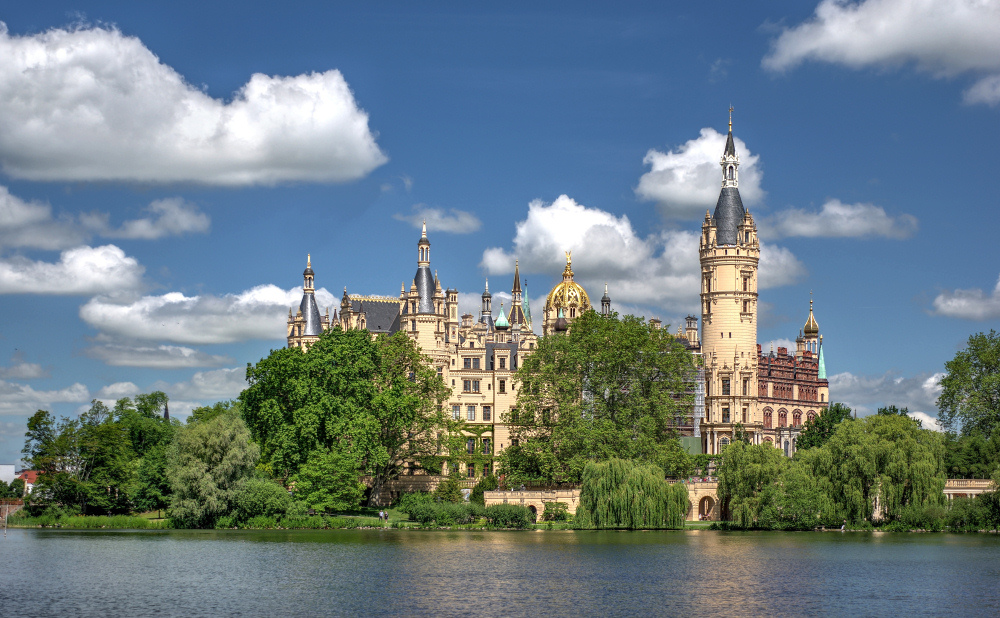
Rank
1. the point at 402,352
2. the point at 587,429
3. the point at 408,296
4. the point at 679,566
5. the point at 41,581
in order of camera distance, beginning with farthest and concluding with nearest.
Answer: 1. the point at 408,296
2. the point at 402,352
3. the point at 587,429
4. the point at 679,566
5. the point at 41,581

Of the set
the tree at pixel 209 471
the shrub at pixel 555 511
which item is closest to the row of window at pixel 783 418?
the shrub at pixel 555 511

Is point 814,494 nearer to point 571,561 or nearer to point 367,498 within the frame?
point 571,561

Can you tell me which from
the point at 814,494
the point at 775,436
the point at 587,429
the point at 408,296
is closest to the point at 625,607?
the point at 814,494

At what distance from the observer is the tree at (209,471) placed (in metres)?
72.6

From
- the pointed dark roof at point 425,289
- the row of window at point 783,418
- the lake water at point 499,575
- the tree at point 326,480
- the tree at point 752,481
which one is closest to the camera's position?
the lake water at point 499,575

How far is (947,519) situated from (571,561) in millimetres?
28499

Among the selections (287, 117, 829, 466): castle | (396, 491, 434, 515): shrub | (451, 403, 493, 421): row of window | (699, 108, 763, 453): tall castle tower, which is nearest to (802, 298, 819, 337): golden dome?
(287, 117, 829, 466): castle

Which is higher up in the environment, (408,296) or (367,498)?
(408,296)

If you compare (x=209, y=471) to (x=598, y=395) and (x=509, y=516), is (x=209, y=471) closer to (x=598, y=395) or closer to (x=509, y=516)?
(x=509, y=516)

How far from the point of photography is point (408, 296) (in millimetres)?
105875

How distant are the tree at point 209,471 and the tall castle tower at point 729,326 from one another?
203 feet

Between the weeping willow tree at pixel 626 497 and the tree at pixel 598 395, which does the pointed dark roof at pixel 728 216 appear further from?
the weeping willow tree at pixel 626 497

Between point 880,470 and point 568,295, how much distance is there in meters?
80.5

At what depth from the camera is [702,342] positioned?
12494 centimetres
